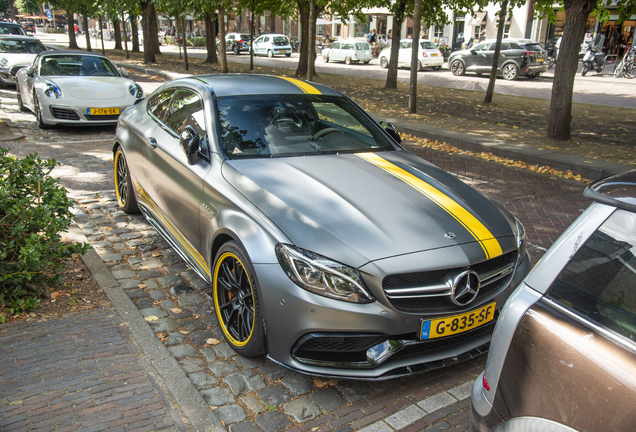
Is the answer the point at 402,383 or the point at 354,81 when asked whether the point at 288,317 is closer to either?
the point at 402,383

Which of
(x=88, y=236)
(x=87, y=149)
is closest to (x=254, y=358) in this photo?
(x=88, y=236)

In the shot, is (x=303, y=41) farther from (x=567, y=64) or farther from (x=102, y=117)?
(x=567, y=64)

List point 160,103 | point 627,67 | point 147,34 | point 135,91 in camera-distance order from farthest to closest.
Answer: point 147,34, point 627,67, point 135,91, point 160,103

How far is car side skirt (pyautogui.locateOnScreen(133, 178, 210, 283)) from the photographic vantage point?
376 cm

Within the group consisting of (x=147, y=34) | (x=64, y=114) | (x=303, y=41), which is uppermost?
(x=147, y=34)

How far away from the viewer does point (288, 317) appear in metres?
2.80

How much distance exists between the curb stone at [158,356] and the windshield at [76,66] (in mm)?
7537

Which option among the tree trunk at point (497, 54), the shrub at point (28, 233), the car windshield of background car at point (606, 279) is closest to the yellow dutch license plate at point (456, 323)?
the car windshield of background car at point (606, 279)

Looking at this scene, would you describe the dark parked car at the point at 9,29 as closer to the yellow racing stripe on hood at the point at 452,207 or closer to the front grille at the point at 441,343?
the yellow racing stripe on hood at the point at 452,207

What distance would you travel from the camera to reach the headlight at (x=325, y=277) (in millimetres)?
2701

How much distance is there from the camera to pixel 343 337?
273 centimetres

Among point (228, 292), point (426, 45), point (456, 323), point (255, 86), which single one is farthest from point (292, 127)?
point (426, 45)

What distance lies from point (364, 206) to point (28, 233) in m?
2.46

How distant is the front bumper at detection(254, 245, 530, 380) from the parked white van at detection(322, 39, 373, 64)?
3343 cm
